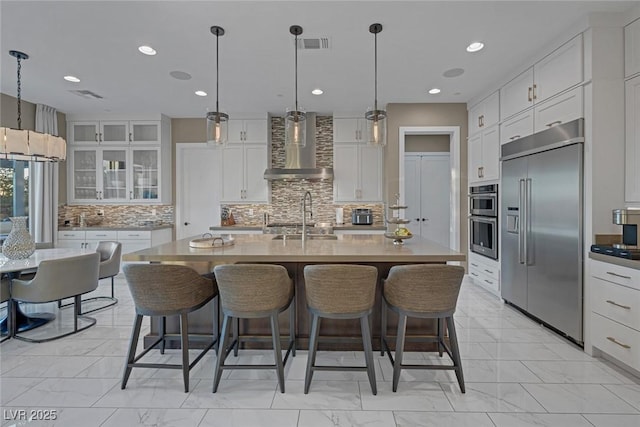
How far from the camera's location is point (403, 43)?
312 centimetres

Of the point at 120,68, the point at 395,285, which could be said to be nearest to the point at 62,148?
the point at 120,68

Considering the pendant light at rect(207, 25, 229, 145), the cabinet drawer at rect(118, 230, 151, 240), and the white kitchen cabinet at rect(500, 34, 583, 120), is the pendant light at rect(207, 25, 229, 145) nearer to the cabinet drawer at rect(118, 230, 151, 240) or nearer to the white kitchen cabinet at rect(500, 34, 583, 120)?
the white kitchen cabinet at rect(500, 34, 583, 120)

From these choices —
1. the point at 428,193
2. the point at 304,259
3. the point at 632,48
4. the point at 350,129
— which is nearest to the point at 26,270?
the point at 304,259

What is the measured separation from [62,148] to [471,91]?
504 centimetres

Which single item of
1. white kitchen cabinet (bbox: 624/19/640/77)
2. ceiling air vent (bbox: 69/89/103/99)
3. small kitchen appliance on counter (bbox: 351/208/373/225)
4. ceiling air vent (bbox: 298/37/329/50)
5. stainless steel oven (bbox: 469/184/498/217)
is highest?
ceiling air vent (bbox: 69/89/103/99)

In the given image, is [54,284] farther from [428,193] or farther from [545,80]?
[428,193]

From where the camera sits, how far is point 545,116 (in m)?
3.18

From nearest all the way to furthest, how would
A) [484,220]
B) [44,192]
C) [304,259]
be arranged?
[304,259] → [484,220] → [44,192]

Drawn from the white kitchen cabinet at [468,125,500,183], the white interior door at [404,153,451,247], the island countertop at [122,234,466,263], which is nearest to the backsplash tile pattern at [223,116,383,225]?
the white interior door at [404,153,451,247]

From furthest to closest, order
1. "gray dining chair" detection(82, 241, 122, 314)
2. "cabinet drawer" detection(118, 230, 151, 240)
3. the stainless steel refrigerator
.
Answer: "cabinet drawer" detection(118, 230, 151, 240), "gray dining chair" detection(82, 241, 122, 314), the stainless steel refrigerator

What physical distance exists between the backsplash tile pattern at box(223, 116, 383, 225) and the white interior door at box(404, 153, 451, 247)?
84 cm

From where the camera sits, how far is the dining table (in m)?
2.87

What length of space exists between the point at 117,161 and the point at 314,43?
4.33 m

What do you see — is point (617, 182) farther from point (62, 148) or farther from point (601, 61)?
point (62, 148)
